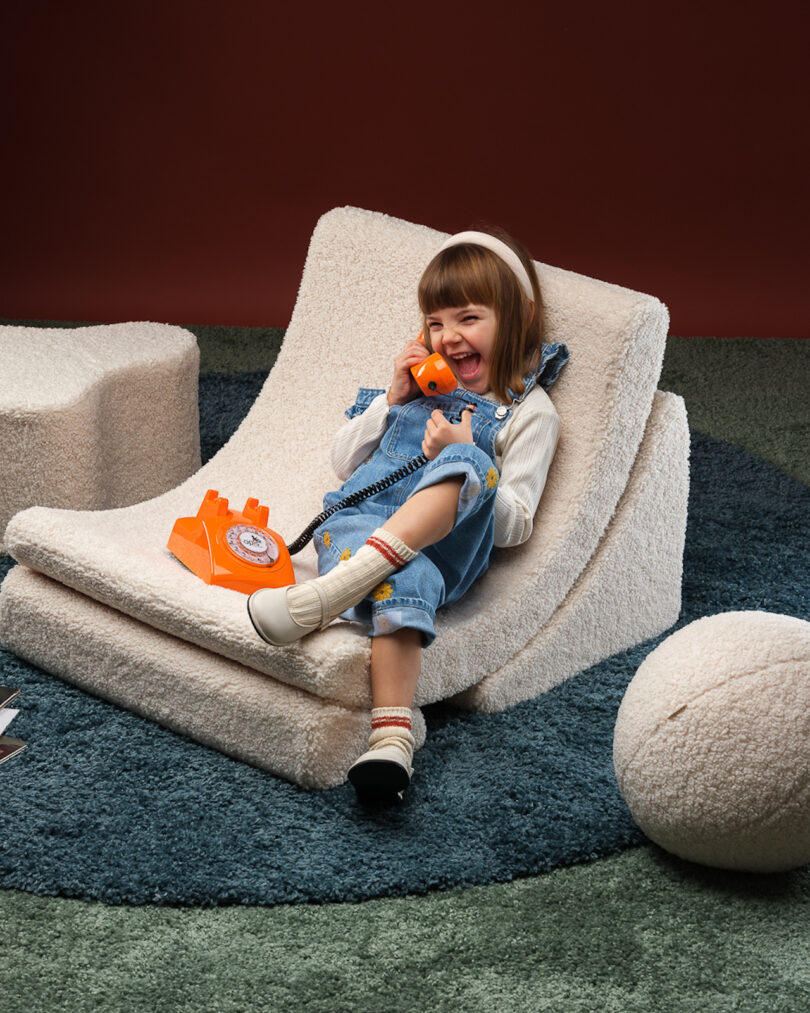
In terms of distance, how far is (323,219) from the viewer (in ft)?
10.7

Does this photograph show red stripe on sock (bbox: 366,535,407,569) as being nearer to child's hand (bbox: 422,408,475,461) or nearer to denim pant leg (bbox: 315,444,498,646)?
denim pant leg (bbox: 315,444,498,646)

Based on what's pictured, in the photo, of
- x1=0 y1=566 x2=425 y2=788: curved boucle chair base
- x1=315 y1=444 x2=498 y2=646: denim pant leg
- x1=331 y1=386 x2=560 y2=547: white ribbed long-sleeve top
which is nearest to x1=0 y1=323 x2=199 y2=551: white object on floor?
x1=0 y1=566 x2=425 y2=788: curved boucle chair base

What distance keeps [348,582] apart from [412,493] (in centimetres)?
26

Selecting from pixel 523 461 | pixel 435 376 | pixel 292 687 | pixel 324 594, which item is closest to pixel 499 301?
pixel 435 376

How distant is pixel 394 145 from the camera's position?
518 centimetres

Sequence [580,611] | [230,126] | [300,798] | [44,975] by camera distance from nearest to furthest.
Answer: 1. [44,975]
2. [300,798]
3. [580,611]
4. [230,126]

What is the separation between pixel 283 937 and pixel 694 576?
65.3 inches

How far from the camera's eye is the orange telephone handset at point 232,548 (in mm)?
2482

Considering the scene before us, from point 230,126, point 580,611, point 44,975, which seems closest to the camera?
point 44,975

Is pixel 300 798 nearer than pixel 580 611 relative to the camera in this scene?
Yes

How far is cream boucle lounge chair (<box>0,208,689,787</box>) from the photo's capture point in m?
2.28

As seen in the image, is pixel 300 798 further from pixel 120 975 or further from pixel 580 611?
pixel 580 611

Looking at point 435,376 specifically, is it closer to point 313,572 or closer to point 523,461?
point 523,461

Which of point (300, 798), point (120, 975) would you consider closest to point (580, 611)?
point (300, 798)
